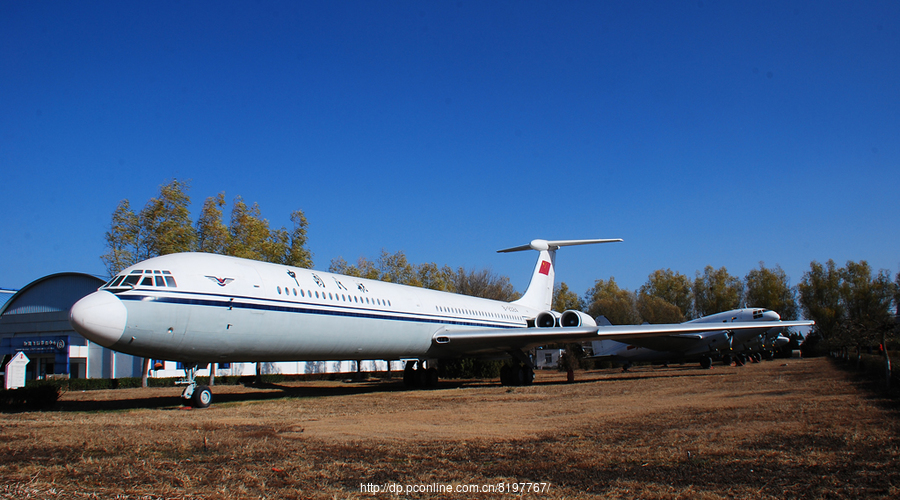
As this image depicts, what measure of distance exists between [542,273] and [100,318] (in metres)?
22.9

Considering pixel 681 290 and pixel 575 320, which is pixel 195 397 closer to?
pixel 575 320

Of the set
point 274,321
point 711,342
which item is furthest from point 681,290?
point 274,321

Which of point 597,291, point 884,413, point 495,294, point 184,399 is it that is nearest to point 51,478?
point 184,399

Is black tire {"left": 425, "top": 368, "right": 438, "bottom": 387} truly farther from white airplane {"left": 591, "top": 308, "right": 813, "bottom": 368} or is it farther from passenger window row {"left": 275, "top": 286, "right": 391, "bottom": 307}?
white airplane {"left": 591, "top": 308, "right": 813, "bottom": 368}

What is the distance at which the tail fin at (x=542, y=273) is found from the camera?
29.8m

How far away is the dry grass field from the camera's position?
4.61 meters

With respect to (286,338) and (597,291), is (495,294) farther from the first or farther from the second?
(286,338)

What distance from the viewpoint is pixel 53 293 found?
110 feet

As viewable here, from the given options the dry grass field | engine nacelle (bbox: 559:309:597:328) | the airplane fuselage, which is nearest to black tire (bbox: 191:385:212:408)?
the airplane fuselage

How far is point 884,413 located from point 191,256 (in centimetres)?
1325

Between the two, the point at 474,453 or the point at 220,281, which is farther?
the point at 220,281

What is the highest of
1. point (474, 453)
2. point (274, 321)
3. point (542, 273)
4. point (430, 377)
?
point (542, 273)

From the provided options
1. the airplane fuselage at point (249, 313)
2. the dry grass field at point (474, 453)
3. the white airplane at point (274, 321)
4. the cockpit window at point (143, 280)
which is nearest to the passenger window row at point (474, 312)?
the white airplane at point (274, 321)

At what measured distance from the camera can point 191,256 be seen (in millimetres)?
12859
